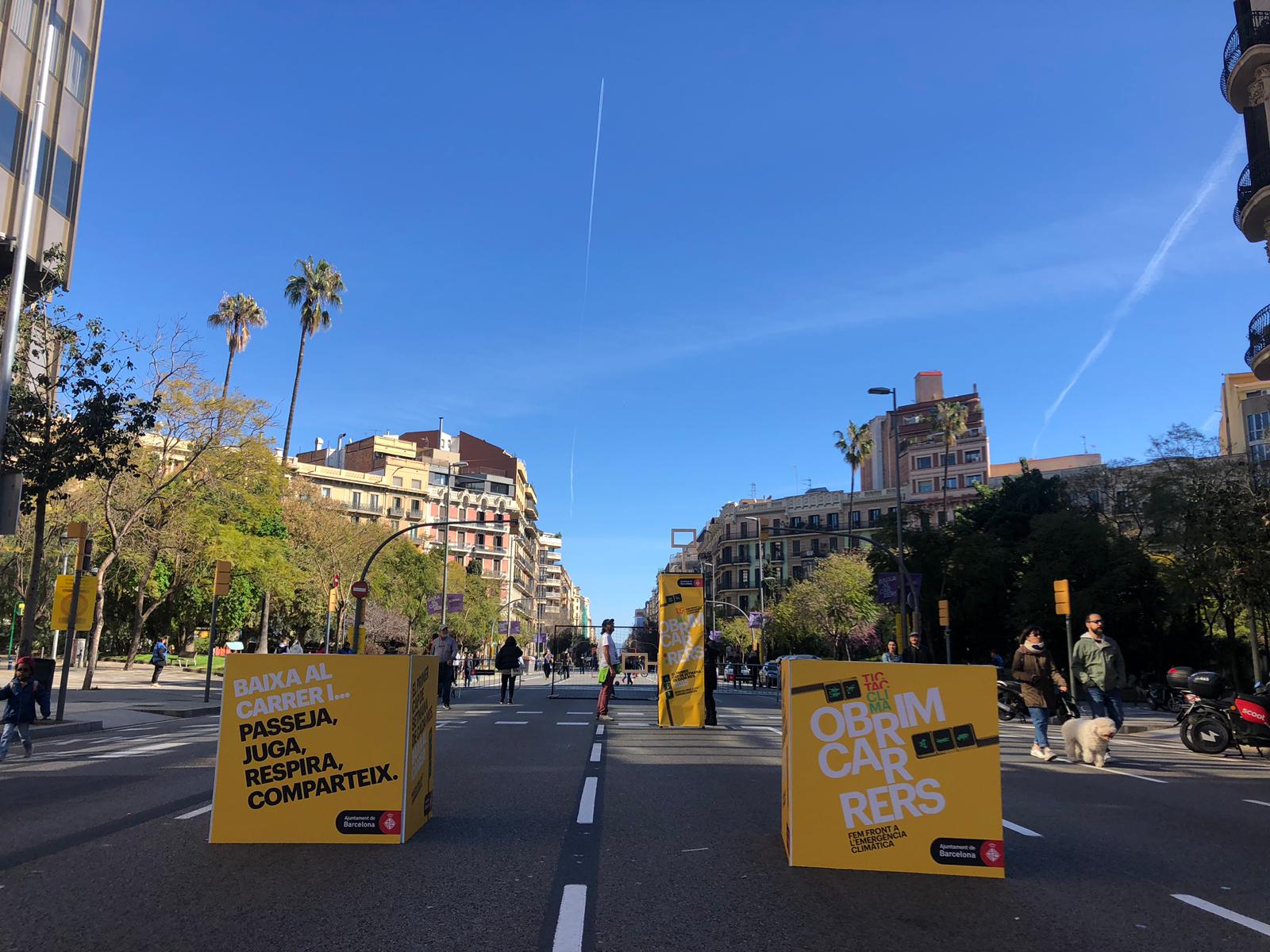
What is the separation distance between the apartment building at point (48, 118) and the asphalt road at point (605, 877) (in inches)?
723

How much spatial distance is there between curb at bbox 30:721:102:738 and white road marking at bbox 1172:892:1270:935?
16.3m

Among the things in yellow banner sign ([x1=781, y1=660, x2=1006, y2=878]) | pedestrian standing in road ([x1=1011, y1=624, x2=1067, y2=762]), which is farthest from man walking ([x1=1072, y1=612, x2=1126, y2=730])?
yellow banner sign ([x1=781, y1=660, x2=1006, y2=878])

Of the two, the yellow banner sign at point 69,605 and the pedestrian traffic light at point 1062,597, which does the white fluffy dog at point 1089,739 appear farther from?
the yellow banner sign at point 69,605

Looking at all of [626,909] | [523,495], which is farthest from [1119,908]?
[523,495]

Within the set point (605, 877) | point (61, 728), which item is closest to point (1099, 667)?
point (605, 877)

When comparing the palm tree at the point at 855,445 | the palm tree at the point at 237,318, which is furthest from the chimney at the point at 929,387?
the palm tree at the point at 237,318

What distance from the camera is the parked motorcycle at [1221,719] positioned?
Result: 13.1 metres

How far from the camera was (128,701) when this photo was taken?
24.1 metres

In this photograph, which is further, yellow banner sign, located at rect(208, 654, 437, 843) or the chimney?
the chimney

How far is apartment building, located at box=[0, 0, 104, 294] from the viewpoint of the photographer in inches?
915

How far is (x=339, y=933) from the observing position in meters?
4.30

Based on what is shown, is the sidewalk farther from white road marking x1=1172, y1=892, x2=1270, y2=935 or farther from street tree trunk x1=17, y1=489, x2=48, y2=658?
white road marking x1=1172, y1=892, x2=1270, y2=935

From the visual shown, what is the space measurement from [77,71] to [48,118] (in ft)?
8.29

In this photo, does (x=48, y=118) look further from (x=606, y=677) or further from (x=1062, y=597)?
(x=1062, y=597)
